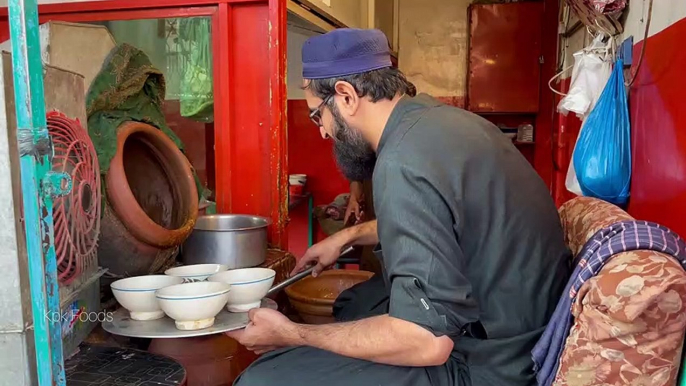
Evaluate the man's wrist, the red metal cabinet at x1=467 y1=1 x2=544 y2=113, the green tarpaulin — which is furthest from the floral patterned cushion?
the red metal cabinet at x1=467 y1=1 x2=544 y2=113

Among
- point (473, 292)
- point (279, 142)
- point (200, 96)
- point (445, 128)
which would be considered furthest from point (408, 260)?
point (200, 96)

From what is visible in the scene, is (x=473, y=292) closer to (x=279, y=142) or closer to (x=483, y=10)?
(x=279, y=142)

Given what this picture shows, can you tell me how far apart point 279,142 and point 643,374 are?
64.4 inches

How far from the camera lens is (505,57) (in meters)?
4.73

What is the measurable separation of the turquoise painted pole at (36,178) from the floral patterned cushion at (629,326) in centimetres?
97

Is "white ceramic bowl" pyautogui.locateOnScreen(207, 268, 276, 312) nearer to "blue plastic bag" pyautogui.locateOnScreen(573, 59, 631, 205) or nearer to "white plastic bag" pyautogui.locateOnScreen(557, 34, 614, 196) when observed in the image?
"blue plastic bag" pyautogui.locateOnScreen(573, 59, 631, 205)

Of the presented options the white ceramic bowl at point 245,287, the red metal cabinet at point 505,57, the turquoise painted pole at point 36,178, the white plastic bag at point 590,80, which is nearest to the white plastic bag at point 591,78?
the white plastic bag at point 590,80

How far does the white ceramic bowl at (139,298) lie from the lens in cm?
143

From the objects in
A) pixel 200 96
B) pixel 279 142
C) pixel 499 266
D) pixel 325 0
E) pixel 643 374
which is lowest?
pixel 643 374

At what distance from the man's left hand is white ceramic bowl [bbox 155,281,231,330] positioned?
9 centimetres

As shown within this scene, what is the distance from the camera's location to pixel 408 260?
118 cm

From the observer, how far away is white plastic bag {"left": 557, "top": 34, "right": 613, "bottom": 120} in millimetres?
2447

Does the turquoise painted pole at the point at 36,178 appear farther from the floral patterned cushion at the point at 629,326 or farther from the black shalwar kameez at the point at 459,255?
the floral patterned cushion at the point at 629,326

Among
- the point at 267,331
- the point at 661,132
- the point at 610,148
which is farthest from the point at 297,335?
the point at 610,148
